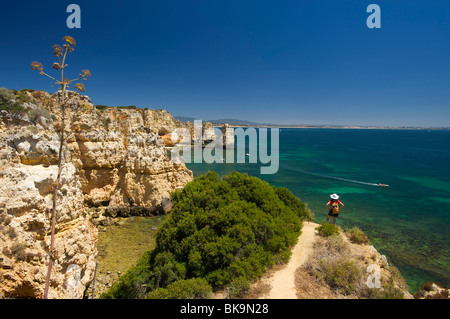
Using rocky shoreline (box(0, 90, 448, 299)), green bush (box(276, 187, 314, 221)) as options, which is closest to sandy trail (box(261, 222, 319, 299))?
green bush (box(276, 187, 314, 221))

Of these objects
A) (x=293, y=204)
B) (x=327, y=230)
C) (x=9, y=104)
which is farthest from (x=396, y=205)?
(x=9, y=104)

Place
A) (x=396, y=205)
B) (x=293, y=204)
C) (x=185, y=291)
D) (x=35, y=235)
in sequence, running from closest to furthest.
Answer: (x=35, y=235), (x=185, y=291), (x=293, y=204), (x=396, y=205)

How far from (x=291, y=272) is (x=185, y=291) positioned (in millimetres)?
3370

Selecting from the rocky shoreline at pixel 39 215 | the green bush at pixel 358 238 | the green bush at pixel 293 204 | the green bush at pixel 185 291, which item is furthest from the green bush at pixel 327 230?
the green bush at pixel 185 291

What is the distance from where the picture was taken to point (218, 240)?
7.04 meters

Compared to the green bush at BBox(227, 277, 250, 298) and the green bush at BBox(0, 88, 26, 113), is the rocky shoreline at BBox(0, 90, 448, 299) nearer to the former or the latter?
the green bush at BBox(0, 88, 26, 113)

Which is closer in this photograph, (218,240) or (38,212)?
(38,212)

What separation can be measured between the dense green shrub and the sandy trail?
0.30 meters

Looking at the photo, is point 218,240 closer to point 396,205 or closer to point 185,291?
point 185,291

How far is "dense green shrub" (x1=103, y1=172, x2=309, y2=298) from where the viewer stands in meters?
6.54

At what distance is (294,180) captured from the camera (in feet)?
102
